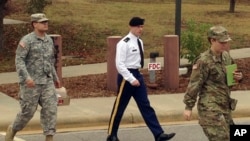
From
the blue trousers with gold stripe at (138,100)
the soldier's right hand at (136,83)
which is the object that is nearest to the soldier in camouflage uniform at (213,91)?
the soldier's right hand at (136,83)

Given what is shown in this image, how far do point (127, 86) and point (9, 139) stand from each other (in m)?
1.81

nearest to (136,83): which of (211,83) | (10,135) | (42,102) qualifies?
(42,102)

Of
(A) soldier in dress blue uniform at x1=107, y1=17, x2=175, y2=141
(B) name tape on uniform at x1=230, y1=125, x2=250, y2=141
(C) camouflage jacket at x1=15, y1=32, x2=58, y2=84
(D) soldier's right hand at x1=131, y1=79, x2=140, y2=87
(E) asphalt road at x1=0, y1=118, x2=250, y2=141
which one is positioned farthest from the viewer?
(E) asphalt road at x1=0, y1=118, x2=250, y2=141

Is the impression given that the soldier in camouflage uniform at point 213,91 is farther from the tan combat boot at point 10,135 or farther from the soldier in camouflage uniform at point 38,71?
the tan combat boot at point 10,135

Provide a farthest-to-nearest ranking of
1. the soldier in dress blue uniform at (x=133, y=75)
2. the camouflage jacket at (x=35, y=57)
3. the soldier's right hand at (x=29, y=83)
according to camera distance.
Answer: the soldier in dress blue uniform at (x=133, y=75) → the camouflage jacket at (x=35, y=57) → the soldier's right hand at (x=29, y=83)

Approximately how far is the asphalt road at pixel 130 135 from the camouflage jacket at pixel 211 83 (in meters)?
3.12

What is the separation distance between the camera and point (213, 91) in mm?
7379

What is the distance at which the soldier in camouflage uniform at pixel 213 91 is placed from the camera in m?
7.29

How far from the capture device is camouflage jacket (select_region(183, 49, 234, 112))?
7.32 meters

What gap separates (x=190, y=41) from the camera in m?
15.3

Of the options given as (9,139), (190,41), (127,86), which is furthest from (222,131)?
(190,41)

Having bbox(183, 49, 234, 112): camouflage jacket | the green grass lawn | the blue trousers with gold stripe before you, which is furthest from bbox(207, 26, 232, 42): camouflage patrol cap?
the green grass lawn

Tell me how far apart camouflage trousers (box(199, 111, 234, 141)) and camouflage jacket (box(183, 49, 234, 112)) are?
0.08 meters

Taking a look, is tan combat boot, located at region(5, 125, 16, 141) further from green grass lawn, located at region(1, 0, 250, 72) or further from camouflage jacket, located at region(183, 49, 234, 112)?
green grass lawn, located at region(1, 0, 250, 72)
